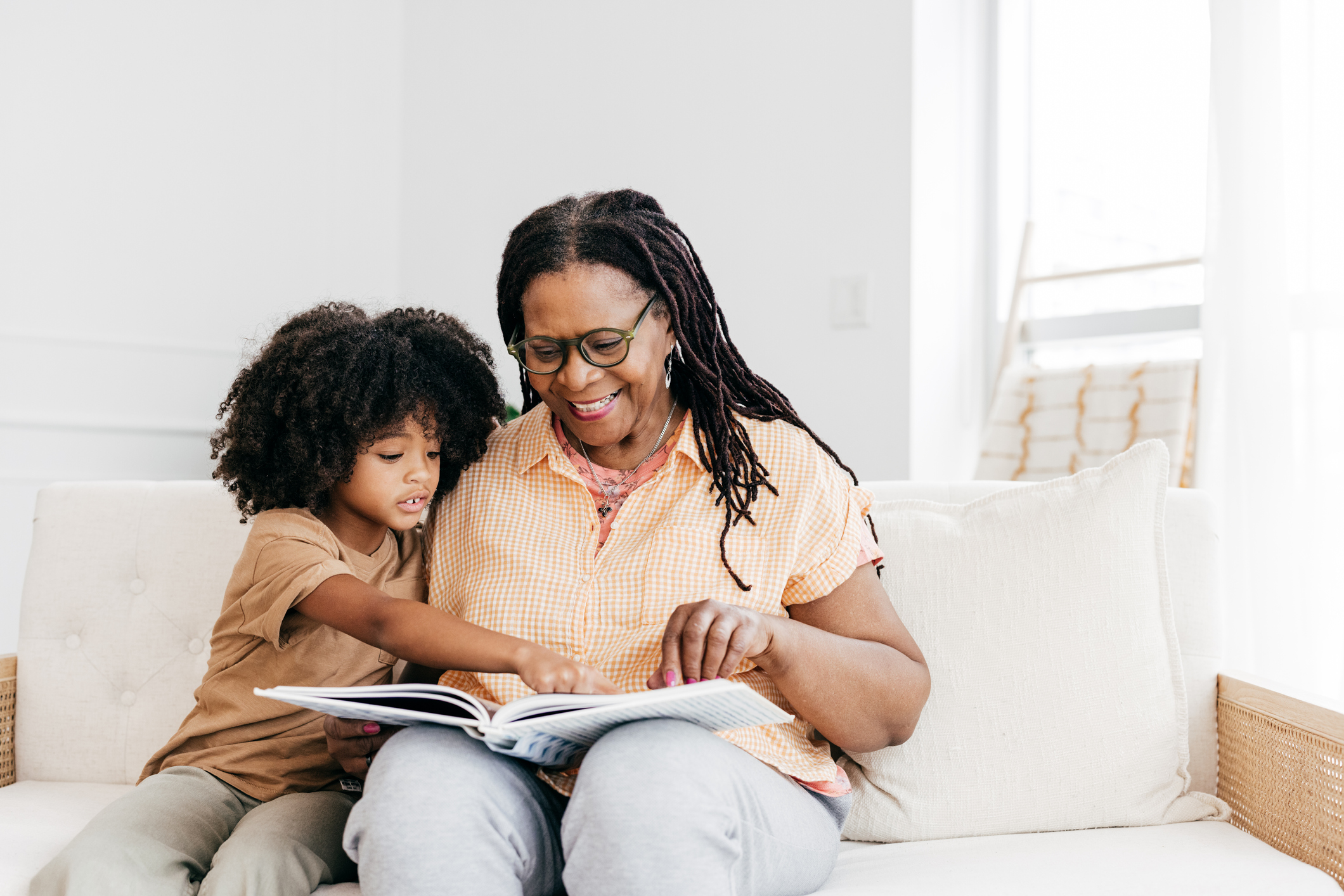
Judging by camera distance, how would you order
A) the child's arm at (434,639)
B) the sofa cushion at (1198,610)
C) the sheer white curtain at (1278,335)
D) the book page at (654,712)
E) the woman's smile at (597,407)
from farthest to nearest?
the sheer white curtain at (1278,335), the sofa cushion at (1198,610), the woman's smile at (597,407), the child's arm at (434,639), the book page at (654,712)

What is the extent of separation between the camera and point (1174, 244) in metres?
2.40

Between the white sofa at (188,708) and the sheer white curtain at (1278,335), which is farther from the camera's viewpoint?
the sheer white curtain at (1278,335)

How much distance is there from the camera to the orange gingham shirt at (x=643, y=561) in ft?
3.70

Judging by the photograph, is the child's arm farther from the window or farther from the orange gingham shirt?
the window

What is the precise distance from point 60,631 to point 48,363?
4.44ft

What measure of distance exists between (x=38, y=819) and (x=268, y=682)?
0.33 metres

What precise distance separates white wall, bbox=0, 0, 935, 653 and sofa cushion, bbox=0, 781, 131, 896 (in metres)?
1.06

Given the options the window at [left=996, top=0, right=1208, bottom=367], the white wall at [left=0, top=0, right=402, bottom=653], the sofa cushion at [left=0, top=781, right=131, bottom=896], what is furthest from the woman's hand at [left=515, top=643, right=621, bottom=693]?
the white wall at [left=0, top=0, right=402, bottom=653]

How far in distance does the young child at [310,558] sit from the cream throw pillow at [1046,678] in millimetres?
589

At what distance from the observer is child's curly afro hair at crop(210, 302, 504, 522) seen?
4.01ft

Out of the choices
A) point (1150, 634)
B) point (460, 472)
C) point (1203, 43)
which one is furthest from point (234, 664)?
point (1203, 43)

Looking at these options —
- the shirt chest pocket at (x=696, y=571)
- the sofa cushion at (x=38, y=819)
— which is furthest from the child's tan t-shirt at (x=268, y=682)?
the shirt chest pocket at (x=696, y=571)

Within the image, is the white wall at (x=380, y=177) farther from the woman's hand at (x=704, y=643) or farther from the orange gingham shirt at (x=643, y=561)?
the woman's hand at (x=704, y=643)

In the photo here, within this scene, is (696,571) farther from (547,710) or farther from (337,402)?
(337,402)
